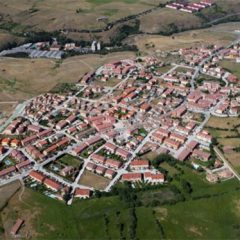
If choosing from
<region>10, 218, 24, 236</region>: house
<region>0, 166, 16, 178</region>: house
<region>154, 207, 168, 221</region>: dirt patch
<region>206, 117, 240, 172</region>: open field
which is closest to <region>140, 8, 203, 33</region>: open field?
<region>206, 117, 240, 172</region>: open field

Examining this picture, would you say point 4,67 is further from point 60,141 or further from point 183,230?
point 183,230

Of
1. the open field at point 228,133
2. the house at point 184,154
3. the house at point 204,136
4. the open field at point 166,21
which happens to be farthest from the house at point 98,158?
the open field at point 166,21

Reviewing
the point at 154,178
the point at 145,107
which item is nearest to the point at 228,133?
the point at 145,107

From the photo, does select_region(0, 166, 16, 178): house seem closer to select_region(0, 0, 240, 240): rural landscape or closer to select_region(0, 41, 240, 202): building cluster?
select_region(0, 41, 240, 202): building cluster

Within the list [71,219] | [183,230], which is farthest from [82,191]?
[183,230]

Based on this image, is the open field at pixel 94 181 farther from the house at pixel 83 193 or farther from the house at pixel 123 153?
the house at pixel 123 153
